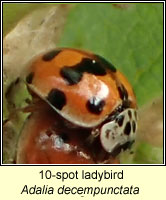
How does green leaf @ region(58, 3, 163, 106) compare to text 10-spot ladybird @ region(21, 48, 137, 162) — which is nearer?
text 10-spot ladybird @ region(21, 48, 137, 162)

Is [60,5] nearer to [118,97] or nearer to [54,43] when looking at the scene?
[54,43]

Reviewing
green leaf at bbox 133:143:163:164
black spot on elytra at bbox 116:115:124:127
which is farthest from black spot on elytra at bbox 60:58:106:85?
green leaf at bbox 133:143:163:164

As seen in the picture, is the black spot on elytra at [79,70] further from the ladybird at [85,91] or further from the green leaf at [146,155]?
the green leaf at [146,155]

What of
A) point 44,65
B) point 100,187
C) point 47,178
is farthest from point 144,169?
point 44,65

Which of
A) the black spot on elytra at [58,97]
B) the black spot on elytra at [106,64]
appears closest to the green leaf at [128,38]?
the black spot on elytra at [106,64]

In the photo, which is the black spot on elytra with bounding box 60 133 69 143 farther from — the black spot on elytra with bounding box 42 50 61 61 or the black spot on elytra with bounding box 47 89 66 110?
the black spot on elytra with bounding box 42 50 61 61

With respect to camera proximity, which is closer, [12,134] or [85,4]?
[12,134]

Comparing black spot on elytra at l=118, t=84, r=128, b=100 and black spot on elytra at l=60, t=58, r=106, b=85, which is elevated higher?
black spot on elytra at l=60, t=58, r=106, b=85

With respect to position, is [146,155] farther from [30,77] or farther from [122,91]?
[30,77]
